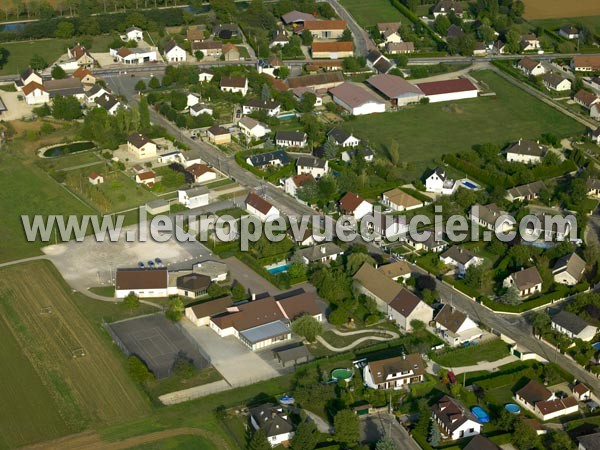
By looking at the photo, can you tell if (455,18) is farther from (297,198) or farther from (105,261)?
(105,261)

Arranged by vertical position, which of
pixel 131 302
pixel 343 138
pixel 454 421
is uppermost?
pixel 343 138

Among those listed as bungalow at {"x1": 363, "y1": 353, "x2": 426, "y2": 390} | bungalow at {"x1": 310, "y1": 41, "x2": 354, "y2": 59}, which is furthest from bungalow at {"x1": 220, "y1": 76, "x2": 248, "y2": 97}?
bungalow at {"x1": 363, "y1": 353, "x2": 426, "y2": 390}

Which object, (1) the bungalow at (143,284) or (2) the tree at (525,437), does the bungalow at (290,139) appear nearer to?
(1) the bungalow at (143,284)

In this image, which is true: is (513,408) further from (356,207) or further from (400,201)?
(400,201)

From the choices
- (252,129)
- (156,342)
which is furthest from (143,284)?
(252,129)

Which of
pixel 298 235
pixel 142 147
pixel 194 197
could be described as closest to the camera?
pixel 298 235

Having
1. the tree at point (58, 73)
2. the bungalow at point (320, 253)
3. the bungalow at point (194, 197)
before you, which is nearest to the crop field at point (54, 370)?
the bungalow at point (194, 197)

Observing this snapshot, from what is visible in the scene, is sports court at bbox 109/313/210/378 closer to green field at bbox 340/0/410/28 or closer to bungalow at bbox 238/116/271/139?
bungalow at bbox 238/116/271/139
